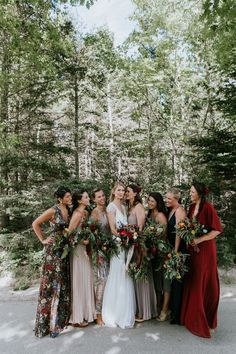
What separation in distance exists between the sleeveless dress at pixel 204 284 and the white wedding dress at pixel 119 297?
0.84 metres

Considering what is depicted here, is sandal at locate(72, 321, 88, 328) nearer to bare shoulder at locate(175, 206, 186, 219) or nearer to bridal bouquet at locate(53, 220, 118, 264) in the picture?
bridal bouquet at locate(53, 220, 118, 264)

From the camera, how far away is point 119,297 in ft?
15.3

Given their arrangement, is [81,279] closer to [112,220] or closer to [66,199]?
[112,220]

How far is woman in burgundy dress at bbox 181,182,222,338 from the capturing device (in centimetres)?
434

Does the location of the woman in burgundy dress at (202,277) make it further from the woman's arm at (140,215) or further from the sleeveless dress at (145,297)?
the woman's arm at (140,215)

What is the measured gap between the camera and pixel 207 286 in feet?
14.7

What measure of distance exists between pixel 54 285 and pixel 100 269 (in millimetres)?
791

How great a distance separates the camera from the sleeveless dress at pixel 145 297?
4805 millimetres

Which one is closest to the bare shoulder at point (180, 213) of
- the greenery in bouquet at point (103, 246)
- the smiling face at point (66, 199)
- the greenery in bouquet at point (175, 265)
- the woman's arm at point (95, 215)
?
the greenery in bouquet at point (175, 265)

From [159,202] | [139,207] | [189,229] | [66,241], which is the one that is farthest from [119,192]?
[189,229]

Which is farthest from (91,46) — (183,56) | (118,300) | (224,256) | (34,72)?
(118,300)

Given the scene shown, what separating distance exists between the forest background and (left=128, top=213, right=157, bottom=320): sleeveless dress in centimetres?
319

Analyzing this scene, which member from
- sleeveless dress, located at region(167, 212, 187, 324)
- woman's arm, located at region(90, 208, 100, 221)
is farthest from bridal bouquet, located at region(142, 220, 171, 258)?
woman's arm, located at region(90, 208, 100, 221)

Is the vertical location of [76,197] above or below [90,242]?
above
